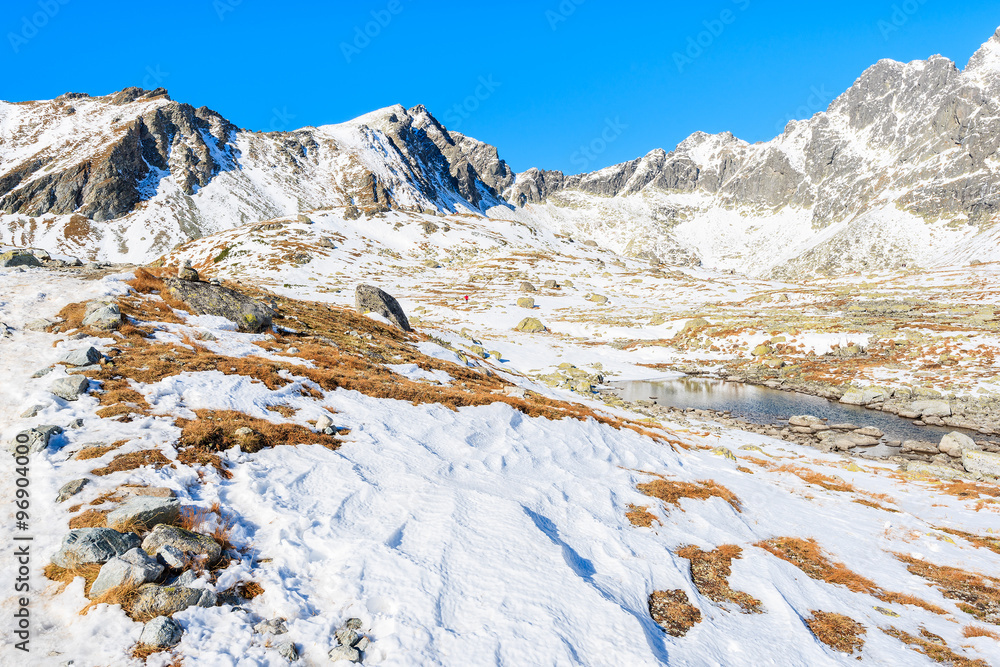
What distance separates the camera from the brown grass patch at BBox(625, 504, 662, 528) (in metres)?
11.7

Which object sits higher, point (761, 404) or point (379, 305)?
point (379, 305)

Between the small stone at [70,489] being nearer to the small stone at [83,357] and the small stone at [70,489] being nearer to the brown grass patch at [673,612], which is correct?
the small stone at [83,357]

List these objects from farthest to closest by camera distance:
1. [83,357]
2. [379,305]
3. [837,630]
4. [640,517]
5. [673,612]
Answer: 1. [379,305]
2. [83,357]
3. [640,517]
4. [837,630]
5. [673,612]

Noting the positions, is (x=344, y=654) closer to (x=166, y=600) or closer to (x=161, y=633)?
(x=161, y=633)

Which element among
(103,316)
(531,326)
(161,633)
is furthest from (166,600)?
(531,326)

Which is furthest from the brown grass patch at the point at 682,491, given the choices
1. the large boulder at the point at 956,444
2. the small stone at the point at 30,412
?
the large boulder at the point at 956,444

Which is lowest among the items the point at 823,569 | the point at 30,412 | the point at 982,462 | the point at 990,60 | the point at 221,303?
the point at 823,569

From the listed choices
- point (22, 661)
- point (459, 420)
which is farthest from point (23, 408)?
point (459, 420)

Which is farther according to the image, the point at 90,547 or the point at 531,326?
the point at 531,326

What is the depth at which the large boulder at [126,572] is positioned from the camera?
5969 millimetres

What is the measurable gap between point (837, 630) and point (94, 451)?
15.6m

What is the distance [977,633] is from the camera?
28.8 ft

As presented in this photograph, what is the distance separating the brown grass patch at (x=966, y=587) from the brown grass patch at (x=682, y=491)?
4.40 metres

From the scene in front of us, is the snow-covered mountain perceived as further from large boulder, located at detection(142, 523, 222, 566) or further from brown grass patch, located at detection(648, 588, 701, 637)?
brown grass patch, located at detection(648, 588, 701, 637)
